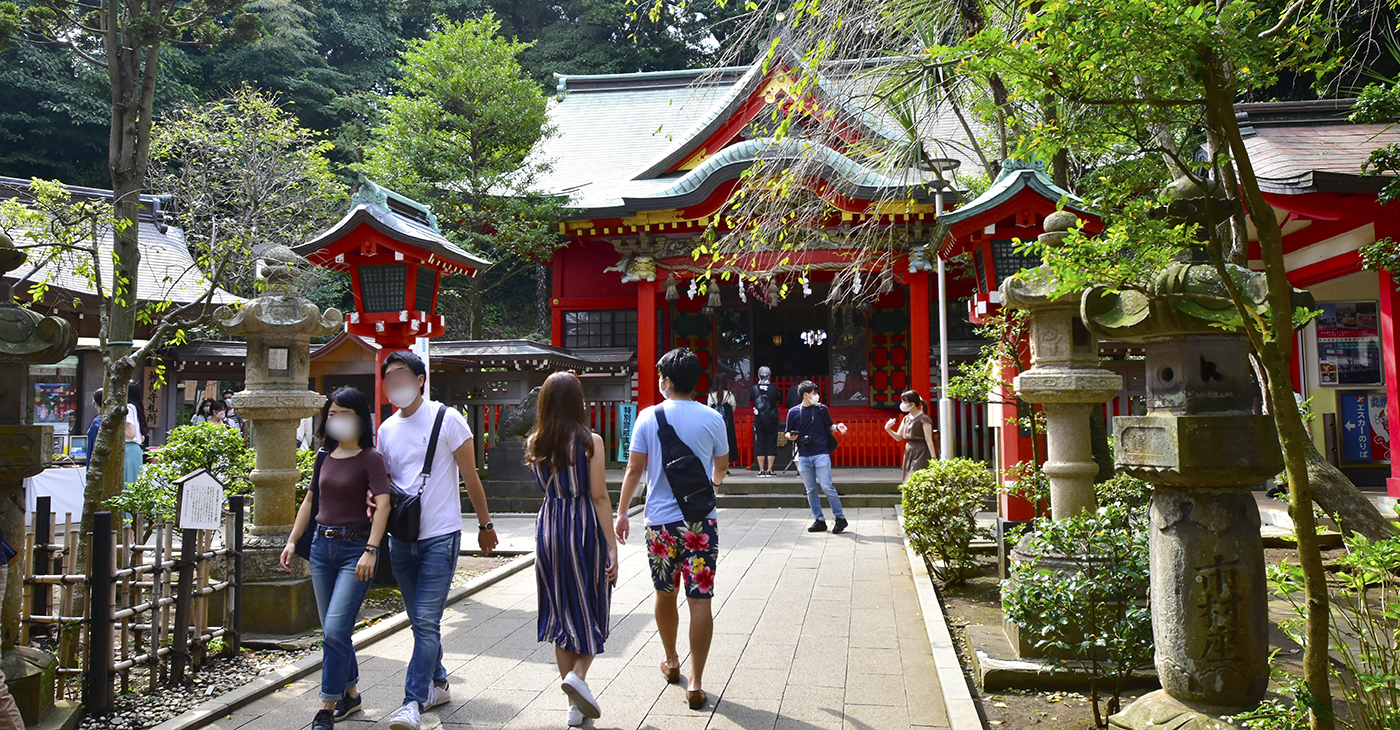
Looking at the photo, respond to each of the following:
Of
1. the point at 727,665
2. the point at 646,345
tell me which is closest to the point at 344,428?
the point at 727,665

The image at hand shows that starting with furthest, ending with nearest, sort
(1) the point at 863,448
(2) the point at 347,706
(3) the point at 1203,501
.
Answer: (1) the point at 863,448, (2) the point at 347,706, (3) the point at 1203,501

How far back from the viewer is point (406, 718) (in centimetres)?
362

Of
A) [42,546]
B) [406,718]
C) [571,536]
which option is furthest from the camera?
[42,546]

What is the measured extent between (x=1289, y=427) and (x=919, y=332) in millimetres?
11199

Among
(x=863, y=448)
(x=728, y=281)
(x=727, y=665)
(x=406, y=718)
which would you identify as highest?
(x=728, y=281)

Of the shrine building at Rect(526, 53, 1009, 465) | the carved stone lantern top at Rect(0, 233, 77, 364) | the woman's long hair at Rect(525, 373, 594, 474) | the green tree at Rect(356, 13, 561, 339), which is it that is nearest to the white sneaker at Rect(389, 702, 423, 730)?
the woman's long hair at Rect(525, 373, 594, 474)

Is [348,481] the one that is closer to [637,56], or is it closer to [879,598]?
[879,598]

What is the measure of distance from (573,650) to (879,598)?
333cm

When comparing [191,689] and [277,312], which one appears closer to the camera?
[191,689]

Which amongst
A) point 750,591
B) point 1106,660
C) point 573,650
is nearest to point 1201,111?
point 1106,660

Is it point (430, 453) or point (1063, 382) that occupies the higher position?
point (1063, 382)

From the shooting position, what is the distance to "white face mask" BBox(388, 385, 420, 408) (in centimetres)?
408

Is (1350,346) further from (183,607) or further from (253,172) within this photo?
(253,172)

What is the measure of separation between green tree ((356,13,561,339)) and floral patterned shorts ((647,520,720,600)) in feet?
41.3
